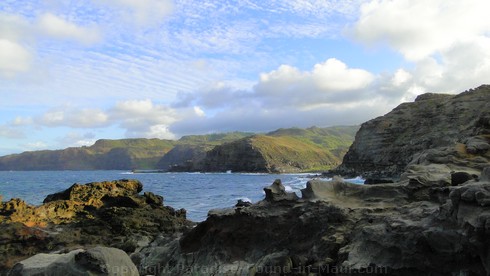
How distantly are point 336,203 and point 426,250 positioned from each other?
346 cm

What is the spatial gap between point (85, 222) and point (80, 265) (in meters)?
13.8

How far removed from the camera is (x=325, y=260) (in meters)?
10.7

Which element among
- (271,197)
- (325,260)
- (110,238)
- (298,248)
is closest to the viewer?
(325,260)

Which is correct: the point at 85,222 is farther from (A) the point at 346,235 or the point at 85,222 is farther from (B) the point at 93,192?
(A) the point at 346,235

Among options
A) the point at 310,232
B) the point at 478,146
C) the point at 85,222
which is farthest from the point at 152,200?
the point at 478,146

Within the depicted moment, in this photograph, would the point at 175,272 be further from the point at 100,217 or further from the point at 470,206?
the point at 100,217

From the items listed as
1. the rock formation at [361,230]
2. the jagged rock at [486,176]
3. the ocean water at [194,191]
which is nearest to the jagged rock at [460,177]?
the rock formation at [361,230]

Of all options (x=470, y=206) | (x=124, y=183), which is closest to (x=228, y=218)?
(x=470, y=206)

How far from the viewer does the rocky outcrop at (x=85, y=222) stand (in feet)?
60.6

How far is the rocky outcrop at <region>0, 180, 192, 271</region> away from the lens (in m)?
18.5

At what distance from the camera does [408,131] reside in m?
89.8

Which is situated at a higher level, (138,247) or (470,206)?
(470,206)

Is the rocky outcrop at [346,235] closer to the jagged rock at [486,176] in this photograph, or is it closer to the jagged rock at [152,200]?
the jagged rock at [486,176]

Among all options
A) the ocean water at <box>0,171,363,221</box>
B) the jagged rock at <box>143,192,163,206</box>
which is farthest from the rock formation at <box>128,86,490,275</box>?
the ocean water at <box>0,171,363,221</box>
